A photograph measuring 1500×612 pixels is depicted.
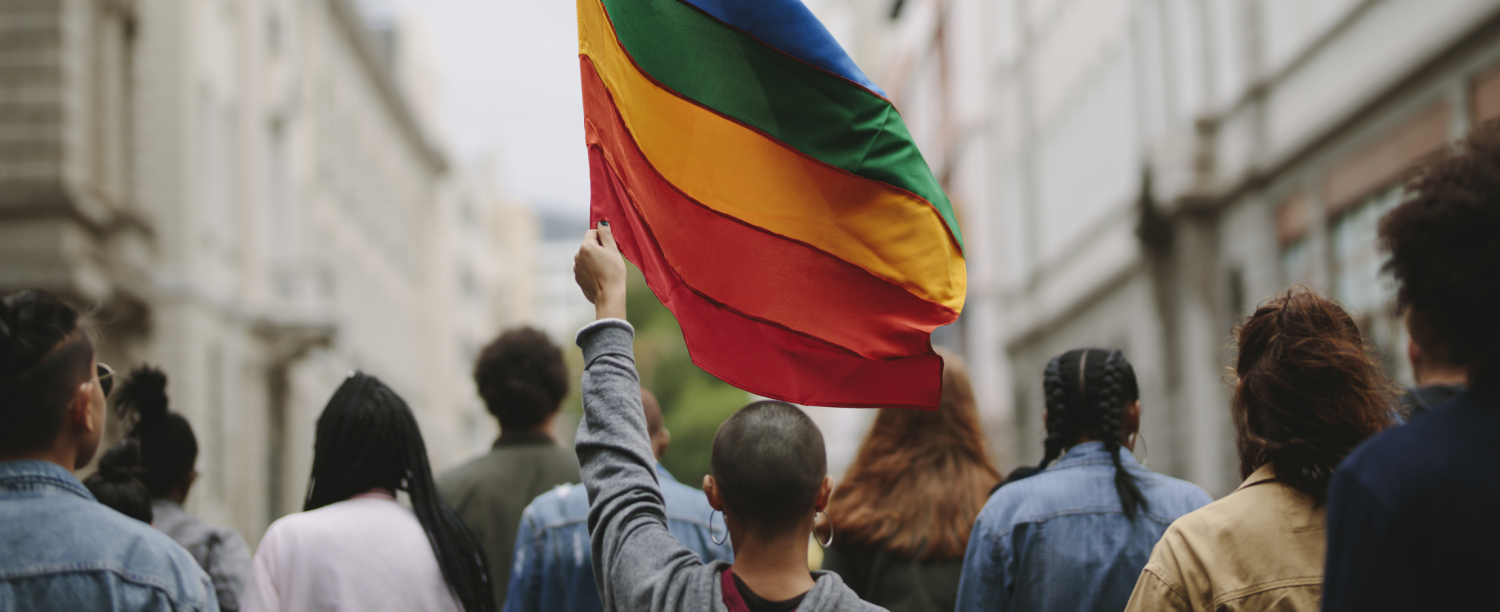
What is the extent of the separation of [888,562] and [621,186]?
1439 millimetres

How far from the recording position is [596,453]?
8.93ft

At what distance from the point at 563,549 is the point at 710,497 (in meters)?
1.62

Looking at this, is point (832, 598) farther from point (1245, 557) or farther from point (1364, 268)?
point (1364, 268)

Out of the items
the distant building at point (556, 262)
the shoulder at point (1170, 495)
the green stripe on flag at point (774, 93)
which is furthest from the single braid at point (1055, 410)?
the distant building at point (556, 262)

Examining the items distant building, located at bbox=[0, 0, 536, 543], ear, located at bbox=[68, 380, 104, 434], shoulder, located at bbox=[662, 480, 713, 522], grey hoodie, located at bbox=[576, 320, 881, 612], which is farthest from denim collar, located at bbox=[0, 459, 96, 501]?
distant building, located at bbox=[0, 0, 536, 543]

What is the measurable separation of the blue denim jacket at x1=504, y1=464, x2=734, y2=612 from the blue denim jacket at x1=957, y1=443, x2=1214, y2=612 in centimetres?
84

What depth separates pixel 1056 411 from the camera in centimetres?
394

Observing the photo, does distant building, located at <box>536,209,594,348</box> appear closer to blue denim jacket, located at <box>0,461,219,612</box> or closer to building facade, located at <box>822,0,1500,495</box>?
building facade, located at <box>822,0,1500,495</box>

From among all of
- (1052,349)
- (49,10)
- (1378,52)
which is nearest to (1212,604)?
(1378,52)

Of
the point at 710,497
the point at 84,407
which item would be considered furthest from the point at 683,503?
the point at 84,407

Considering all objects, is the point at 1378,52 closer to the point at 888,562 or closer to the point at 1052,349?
the point at 888,562

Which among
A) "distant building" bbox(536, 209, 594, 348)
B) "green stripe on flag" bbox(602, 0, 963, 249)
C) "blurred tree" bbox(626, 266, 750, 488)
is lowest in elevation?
"blurred tree" bbox(626, 266, 750, 488)

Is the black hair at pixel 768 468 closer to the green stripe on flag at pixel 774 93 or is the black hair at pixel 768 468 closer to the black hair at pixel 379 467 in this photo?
the green stripe on flag at pixel 774 93

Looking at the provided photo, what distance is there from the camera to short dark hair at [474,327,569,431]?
17.0 ft
